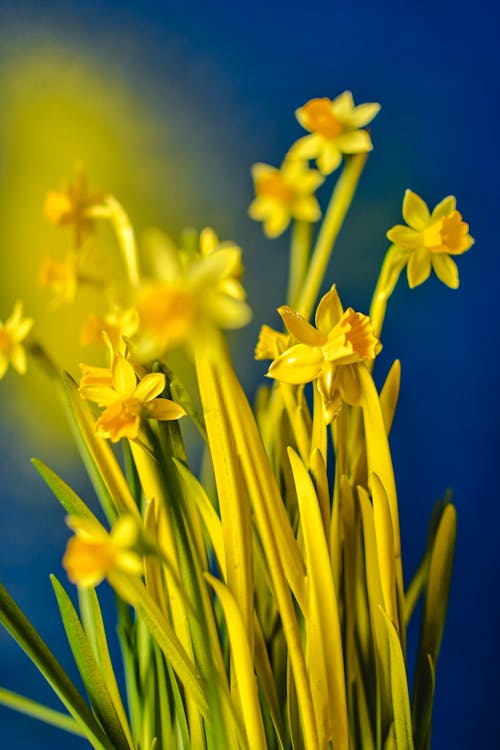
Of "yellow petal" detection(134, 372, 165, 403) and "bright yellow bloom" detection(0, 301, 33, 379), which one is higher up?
"bright yellow bloom" detection(0, 301, 33, 379)

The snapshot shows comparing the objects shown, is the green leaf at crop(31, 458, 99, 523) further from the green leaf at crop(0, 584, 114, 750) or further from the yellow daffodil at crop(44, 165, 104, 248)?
the yellow daffodil at crop(44, 165, 104, 248)

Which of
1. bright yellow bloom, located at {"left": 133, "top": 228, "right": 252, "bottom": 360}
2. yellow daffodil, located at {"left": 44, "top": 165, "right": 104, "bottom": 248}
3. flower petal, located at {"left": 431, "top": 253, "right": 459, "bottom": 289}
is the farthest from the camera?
yellow daffodil, located at {"left": 44, "top": 165, "right": 104, "bottom": 248}

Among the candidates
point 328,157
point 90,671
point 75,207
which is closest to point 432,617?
point 90,671

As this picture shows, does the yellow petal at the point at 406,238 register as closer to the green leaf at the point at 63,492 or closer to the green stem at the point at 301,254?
the green stem at the point at 301,254

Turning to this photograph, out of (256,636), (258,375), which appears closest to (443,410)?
(258,375)

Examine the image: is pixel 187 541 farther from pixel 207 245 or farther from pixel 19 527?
pixel 19 527

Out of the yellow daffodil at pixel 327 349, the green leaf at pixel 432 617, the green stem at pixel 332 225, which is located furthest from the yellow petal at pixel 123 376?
the green leaf at pixel 432 617

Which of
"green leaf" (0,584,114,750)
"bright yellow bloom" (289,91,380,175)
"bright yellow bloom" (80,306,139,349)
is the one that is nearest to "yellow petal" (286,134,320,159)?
"bright yellow bloom" (289,91,380,175)
